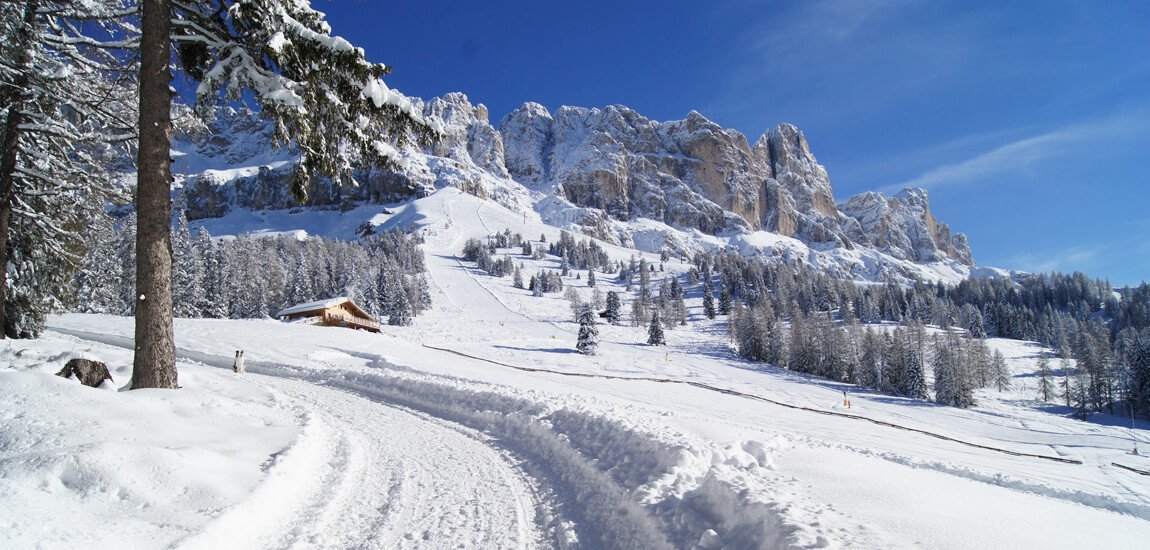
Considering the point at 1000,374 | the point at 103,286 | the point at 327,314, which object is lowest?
the point at 1000,374

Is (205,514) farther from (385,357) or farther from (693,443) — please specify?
(385,357)

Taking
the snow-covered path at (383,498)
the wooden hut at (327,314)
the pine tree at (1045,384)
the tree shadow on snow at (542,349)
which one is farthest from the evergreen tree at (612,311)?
the snow-covered path at (383,498)

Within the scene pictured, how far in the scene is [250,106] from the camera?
22.1ft

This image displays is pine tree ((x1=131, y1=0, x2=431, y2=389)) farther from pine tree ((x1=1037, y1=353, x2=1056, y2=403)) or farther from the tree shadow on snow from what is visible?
pine tree ((x1=1037, y1=353, x2=1056, y2=403))

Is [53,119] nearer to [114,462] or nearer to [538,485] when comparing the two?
[114,462]

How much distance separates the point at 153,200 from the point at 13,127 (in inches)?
212

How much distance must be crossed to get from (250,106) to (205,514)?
5.06 meters

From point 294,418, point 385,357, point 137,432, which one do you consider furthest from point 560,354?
point 137,432

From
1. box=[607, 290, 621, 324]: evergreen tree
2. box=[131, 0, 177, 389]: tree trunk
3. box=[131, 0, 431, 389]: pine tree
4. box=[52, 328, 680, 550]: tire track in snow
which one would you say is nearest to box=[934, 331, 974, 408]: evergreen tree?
box=[607, 290, 621, 324]: evergreen tree

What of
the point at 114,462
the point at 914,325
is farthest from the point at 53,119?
the point at 914,325

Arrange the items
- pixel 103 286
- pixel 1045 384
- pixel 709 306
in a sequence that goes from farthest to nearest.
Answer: pixel 709 306
pixel 1045 384
pixel 103 286

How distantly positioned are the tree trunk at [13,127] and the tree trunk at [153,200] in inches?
131

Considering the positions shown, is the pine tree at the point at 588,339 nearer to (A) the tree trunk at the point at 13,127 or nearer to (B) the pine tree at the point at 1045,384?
(A) the tree trunk at the point at 13,127

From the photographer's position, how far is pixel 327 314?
47.4 m
